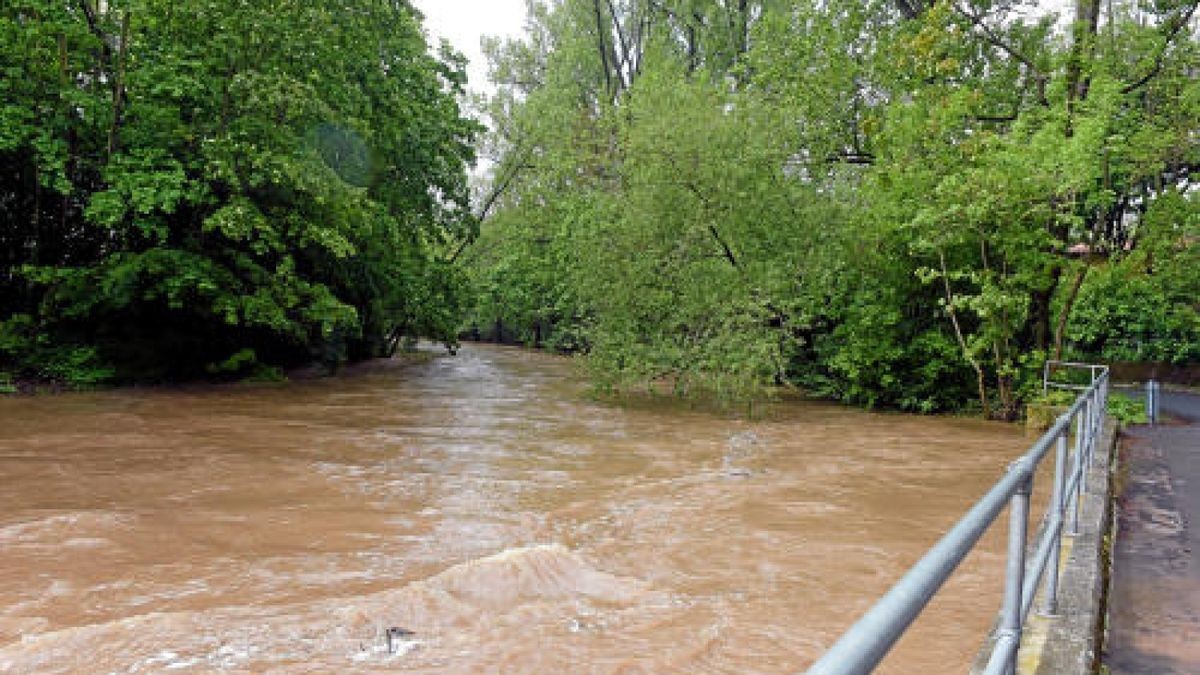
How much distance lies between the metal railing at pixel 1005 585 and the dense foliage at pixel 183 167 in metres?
13.6

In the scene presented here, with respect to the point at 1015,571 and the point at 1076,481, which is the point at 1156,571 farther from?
the point at 1015,571

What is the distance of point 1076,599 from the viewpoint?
4.42 meters

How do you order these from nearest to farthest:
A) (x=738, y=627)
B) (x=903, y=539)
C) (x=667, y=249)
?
1. (x=738, y=627)
2. (x=903, y=539)
3. (x=667, y=249)

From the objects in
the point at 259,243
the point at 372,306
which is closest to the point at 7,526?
the point at 259,243

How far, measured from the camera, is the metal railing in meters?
1.12

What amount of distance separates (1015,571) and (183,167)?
1608 cm

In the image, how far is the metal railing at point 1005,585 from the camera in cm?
112

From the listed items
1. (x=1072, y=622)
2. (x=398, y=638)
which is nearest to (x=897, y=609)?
(x=1072, y=622)

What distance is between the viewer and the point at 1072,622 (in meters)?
4.08

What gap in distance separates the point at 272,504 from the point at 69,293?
10352 millimetres

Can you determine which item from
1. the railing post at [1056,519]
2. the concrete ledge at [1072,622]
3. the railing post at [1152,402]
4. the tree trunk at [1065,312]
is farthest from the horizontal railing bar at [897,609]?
the railing post at [1152,402]

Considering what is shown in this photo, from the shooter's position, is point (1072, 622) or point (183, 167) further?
point (183, 167)

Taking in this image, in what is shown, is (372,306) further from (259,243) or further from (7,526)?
(7,526)

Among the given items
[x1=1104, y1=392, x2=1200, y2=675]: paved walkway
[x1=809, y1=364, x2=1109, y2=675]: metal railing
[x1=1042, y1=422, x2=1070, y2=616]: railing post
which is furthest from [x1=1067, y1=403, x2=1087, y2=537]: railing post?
[x1=1042, y1=422, x2=1070, y2=616]: railing post
